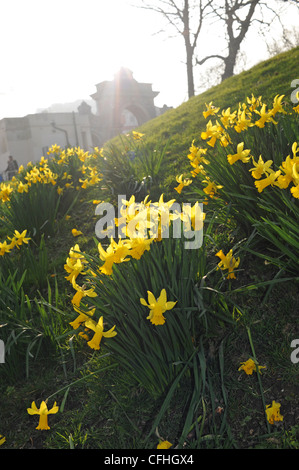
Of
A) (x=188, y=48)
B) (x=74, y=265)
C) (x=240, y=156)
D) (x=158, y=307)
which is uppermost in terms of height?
(x=188, y=48)

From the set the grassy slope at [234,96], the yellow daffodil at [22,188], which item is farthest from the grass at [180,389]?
the grassy slope at [234,96]

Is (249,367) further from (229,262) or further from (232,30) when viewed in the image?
(232,30)

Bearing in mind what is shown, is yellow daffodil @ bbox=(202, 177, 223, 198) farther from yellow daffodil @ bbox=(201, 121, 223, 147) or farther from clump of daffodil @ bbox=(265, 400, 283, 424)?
clump of daffodil @ bbox=(265, 400, 283, 424)

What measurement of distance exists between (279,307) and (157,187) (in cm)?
238

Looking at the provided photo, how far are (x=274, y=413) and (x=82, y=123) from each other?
41.8m

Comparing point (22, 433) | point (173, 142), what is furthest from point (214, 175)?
point (173, 142)

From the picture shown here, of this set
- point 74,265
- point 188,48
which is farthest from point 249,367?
point 188,48

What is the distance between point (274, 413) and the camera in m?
1.62

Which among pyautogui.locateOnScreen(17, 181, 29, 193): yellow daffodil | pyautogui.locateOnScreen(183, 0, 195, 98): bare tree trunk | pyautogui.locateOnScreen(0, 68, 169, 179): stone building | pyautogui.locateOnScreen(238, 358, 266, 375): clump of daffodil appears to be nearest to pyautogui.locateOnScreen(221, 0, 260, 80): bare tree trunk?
pyautogui.locateOnScreen(183, 0, 195, 98): bare tree trunk

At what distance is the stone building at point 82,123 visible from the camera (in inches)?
1474

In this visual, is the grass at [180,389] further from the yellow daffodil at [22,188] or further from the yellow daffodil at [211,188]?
the yellow daffodil at [22,188]

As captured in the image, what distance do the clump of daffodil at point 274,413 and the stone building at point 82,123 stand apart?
36.9m

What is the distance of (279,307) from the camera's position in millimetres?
2086

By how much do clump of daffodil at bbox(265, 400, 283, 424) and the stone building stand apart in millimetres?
36901
